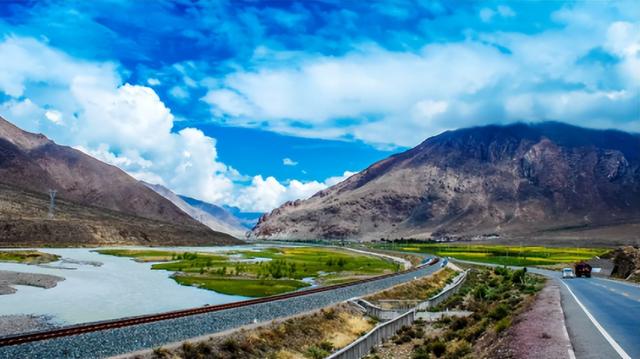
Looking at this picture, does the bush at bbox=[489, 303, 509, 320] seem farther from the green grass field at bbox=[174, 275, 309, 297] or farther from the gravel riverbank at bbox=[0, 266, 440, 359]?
the green grass field at bbox=[174, 275, 309, 297]

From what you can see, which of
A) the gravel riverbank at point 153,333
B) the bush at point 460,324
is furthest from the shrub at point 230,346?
the bush at point 460,324

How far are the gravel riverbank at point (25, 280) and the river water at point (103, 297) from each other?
902 millimetres

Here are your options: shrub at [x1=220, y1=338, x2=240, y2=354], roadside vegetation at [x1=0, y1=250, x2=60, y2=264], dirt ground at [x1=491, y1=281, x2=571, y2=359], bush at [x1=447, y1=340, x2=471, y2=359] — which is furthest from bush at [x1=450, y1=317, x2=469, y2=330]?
roadside vegetation at [x1=0, y1=250, x2=60, y2=264]

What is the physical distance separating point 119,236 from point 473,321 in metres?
147

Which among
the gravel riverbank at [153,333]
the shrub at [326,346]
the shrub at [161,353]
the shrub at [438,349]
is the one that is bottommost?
the shrub at [326,346]

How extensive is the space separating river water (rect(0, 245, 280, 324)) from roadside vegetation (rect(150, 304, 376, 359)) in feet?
42.9

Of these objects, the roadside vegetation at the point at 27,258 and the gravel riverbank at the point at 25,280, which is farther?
the roadside vegetation at the point at 27,258

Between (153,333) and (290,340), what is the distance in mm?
8081

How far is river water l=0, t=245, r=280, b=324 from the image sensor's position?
39.7 m

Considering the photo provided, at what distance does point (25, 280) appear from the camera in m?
57.6

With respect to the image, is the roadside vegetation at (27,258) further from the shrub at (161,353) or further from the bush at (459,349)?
the bush at (459,349)

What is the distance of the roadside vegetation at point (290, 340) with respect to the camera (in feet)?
78.1

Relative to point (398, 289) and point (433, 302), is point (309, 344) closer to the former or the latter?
point (433, 302)

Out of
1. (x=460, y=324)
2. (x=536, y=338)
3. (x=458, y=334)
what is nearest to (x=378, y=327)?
(x=458, y=334)
